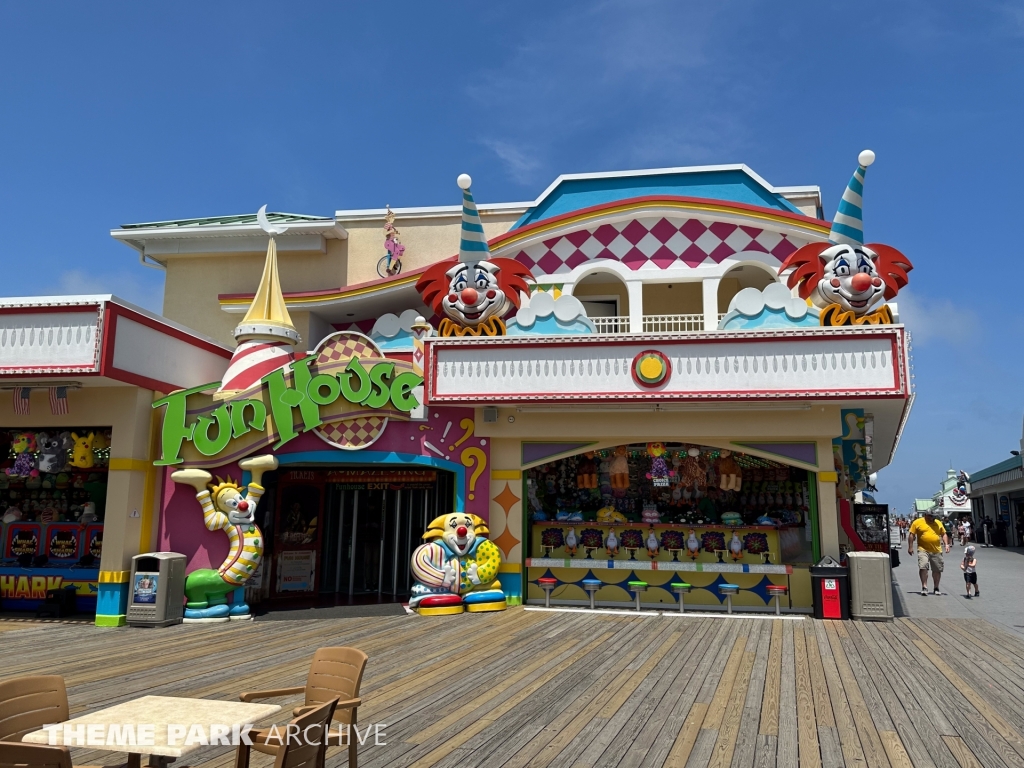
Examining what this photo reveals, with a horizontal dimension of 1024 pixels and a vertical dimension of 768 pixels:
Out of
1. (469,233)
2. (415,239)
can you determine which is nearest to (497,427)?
(469,233)

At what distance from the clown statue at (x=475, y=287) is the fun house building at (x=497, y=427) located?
0.05 m

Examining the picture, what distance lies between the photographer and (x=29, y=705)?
4.14 meters

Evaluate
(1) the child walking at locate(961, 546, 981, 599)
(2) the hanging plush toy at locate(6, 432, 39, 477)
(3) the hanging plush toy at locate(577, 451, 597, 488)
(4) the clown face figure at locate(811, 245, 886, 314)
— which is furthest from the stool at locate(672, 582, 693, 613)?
(2) the hanging plush toy at locate(6, 432, 39, 477)

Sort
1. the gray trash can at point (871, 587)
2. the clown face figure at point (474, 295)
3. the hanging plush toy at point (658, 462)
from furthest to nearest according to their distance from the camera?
the clown face figure at point (474, 295)
the hanging plush toy at point (658, 462)
the gray trash can at point (871, 587)

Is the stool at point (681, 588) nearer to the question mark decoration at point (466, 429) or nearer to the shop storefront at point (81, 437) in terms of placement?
the question mark decoration at point (466, 429)

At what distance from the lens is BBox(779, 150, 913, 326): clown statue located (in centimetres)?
1252

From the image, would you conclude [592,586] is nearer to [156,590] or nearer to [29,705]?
[156,590]

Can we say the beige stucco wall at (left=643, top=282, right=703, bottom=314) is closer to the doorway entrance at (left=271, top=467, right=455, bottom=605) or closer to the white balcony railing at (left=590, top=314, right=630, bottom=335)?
the white balcony railing at (left=590, top=314, right=630, bottom=335)

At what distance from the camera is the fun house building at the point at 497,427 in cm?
1252

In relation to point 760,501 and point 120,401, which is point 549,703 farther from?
point 120,401

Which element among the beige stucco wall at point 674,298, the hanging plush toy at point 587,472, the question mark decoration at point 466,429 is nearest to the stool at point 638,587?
the hanging plush toy at point 587,472

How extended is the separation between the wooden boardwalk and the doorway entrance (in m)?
3.44

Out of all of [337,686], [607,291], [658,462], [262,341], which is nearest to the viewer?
[337,686]

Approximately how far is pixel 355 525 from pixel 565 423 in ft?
17.3
